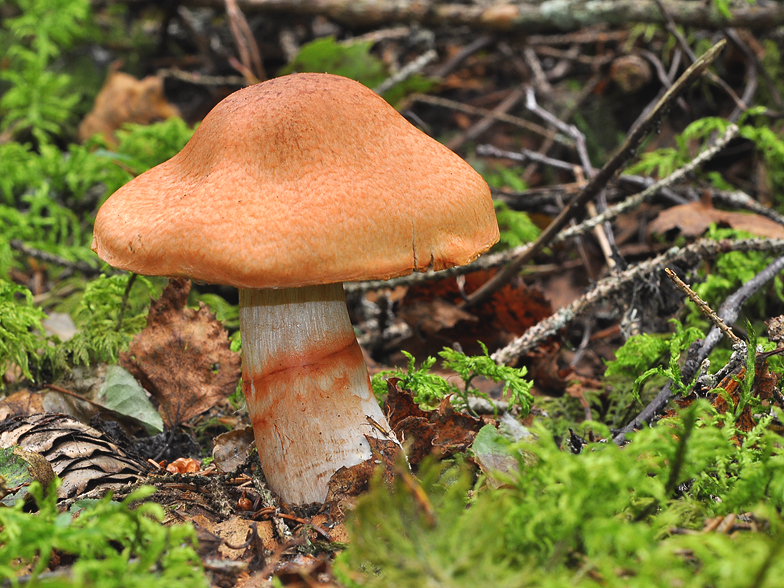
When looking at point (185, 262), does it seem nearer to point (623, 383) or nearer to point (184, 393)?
point (184, 393)

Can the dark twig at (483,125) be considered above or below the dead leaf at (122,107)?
above

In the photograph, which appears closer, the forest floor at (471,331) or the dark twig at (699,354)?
the forest floor at (471,331)

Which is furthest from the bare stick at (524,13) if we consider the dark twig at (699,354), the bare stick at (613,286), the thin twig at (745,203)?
the dark twig at (699,354)

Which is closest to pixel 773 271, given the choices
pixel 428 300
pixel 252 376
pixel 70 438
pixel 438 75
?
A: pixel 428 300

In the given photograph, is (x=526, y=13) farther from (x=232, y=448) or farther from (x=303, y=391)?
(x=232, y=448)

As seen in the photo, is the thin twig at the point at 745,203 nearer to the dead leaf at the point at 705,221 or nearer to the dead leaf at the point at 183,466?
the dead leaf at the point at 705,221
